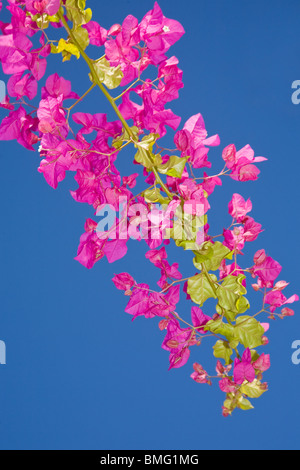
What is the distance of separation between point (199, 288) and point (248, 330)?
67 millimetres

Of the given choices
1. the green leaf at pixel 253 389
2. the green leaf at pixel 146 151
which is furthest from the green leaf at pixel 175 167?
the green leaf at pixel 253 389

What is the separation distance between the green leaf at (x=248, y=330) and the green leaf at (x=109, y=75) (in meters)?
0.26

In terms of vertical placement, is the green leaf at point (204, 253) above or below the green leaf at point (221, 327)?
above

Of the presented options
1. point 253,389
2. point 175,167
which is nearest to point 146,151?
point 175,167

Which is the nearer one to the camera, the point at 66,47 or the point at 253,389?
the point at 66,47

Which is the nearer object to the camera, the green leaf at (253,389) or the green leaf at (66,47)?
the green leaf at (66,47)

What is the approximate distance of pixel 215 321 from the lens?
536mm

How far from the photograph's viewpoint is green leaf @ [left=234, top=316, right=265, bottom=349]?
1.72 ft

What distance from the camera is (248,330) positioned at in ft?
1.72

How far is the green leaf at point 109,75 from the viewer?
462mm

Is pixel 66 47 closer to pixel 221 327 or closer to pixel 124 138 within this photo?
pixel 124 138

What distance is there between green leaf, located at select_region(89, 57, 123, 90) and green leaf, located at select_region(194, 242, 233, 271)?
0.54ft

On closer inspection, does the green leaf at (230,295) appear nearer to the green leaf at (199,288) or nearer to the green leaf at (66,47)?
the green leaf at (199,288)
